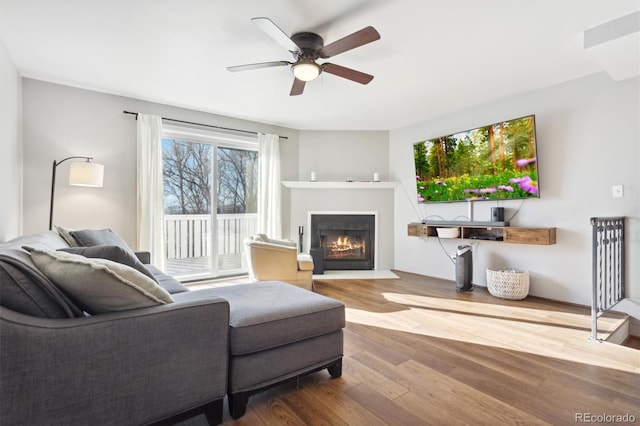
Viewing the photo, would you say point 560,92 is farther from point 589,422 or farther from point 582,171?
point 589,422

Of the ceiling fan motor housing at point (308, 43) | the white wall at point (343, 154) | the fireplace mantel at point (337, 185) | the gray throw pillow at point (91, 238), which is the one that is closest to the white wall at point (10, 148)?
the gray throw pillow at point (91, 238)

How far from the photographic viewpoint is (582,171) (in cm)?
330

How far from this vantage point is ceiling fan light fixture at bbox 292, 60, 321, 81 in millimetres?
2543

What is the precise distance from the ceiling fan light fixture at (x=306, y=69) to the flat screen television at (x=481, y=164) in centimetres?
245

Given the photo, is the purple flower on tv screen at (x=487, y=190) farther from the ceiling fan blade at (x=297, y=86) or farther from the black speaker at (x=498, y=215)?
the ceiling fan blade at (x=297, y=86)

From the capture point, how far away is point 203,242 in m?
4.61

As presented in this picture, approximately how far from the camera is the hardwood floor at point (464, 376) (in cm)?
156

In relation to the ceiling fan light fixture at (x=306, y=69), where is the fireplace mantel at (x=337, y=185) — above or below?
below

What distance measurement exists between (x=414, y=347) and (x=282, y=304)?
119 cm

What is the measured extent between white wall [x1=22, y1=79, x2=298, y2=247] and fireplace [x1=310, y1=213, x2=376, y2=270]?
9.05 feet

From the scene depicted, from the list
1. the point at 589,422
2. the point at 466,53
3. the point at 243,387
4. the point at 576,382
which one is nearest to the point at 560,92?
the point at 466,53

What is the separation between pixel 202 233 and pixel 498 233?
408cm
